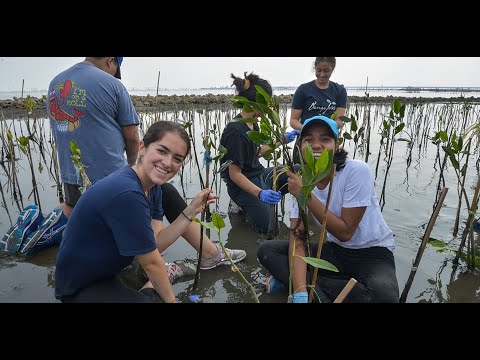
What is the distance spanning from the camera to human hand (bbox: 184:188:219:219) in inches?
86.3

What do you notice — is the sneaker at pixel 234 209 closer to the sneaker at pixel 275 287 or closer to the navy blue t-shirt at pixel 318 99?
the navy blue t-shirt at pixel 318 99

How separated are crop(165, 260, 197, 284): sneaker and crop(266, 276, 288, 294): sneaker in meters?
0.66

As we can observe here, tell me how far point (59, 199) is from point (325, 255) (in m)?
3.43

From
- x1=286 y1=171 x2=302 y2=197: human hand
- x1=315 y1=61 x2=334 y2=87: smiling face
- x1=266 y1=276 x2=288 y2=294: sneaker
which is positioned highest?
x1=315 y1=61 x2=334 y2=87: smiling face

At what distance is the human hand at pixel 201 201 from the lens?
2191mm

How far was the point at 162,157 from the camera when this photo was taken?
6.16ft

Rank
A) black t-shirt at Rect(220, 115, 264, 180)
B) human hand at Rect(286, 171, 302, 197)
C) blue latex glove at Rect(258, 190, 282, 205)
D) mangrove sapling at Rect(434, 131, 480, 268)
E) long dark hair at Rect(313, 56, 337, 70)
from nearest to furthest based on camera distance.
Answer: human hand at Rect(286, 171, 302, 197)
mangrove sapling at Rect(434, 131, 480, 268)
blue latex glove at Rect(258, 190, 282, 205)
black t-shirt at Rect(220, 115, 264, 180)
long dark hair at Rect(313, 56, 337, 70)

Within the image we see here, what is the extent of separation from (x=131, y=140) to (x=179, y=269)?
1110mm

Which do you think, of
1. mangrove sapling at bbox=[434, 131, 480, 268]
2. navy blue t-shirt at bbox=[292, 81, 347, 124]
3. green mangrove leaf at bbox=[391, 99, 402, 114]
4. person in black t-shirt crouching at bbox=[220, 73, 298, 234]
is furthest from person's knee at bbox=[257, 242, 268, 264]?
navy blue t-shirt at bbox=[292, 81, 347, 124]

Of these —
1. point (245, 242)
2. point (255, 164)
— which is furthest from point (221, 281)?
point (255, 164)

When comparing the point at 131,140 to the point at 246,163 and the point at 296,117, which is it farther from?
the point at 296,117

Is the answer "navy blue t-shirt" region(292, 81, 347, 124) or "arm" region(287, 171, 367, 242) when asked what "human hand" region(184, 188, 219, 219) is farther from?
"navy blue t-shirt" region(292, 81, 347, 124)

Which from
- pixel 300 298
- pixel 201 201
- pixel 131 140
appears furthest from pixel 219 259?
pixel 131 140

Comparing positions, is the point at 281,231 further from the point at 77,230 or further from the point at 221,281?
the point at 77,230
